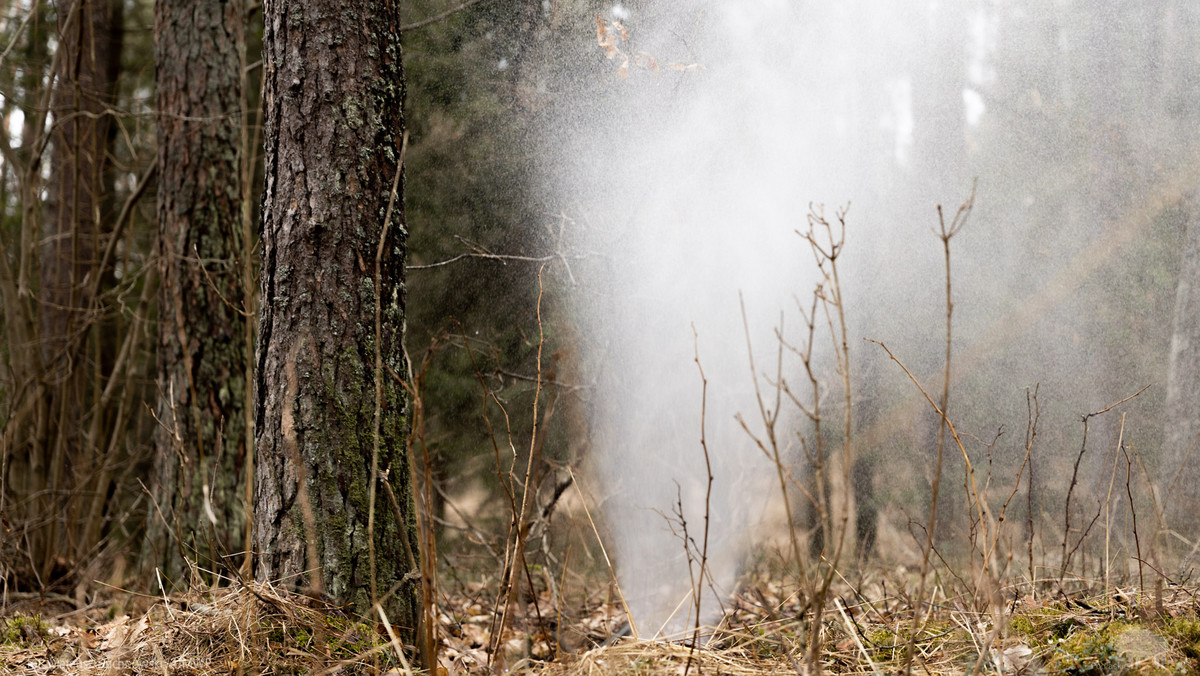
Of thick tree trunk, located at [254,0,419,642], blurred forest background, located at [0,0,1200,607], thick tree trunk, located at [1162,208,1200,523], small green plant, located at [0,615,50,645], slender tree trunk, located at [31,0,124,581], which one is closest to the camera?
thick tree trunk, located at [254,0,419,642]

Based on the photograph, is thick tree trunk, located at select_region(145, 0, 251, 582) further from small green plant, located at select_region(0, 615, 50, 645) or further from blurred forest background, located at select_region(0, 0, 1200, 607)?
small green plant, located at select_region(0, 615, 50, 645)

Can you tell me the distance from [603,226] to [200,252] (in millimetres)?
2104

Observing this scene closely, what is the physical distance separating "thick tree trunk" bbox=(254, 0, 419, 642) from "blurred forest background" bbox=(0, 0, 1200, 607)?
154 cm

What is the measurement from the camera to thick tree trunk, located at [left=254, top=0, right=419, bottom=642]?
2.27 metres

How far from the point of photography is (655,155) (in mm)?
4367

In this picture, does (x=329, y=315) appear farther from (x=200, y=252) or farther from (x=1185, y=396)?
(x=1185, y=396)

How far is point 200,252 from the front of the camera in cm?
391

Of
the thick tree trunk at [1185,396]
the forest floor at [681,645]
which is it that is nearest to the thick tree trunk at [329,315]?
the forest floor at [681,645]

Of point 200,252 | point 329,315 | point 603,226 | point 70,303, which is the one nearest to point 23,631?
point 329,315

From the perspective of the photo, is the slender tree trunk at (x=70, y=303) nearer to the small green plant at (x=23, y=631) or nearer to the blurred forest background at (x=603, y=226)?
the blurred forest background at (x=603, y=226)

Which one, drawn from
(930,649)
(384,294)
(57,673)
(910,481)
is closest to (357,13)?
(384,294)

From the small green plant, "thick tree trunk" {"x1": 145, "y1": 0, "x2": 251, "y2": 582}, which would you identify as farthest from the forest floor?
"thick tree trunk" {"x1": 145, "y1": 0, "x2": 251, "y2": 582}

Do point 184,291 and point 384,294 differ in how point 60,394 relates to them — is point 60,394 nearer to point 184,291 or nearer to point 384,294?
point 184,291

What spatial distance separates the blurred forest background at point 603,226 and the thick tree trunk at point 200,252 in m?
0.03
